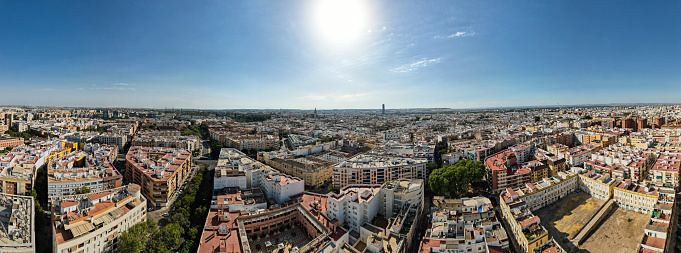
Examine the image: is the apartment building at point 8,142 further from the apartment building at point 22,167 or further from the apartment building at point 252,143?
the apartment building at point 252,143

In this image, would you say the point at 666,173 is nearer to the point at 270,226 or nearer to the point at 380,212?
the point at 380,212

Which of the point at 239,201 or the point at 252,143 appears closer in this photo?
the point at 239,201

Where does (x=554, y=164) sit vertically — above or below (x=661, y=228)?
above

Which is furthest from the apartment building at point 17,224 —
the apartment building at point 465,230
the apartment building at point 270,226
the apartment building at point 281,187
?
the apartment building at point 465,230

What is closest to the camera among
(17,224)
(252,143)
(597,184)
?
(17,224)

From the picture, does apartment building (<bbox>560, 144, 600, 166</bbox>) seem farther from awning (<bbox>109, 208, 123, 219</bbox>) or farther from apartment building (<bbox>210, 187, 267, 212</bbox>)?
awning (<bbox>109, 208, 123, 219</bbox>)

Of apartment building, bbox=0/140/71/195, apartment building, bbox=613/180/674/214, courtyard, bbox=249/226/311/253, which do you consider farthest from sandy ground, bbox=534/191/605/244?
apartment building, bbox=0/140/71/195

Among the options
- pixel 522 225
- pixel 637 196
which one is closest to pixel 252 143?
pixel 522 225
